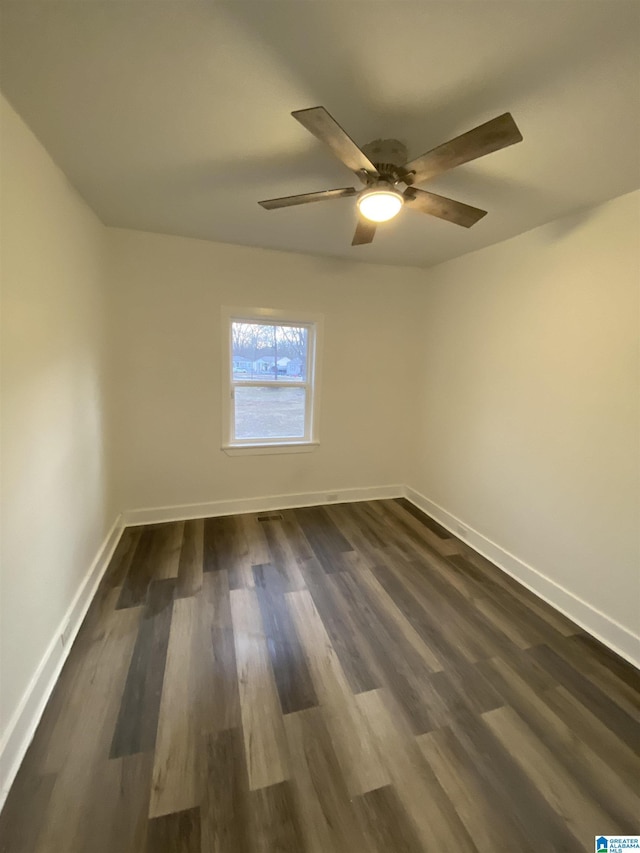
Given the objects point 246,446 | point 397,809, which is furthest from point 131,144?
point 397,809

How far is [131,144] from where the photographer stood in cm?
160

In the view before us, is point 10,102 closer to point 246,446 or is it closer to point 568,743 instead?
point 246,446

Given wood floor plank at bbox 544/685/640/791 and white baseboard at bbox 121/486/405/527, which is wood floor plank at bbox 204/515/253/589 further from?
wood floor plank at bbox 544/685/640/791

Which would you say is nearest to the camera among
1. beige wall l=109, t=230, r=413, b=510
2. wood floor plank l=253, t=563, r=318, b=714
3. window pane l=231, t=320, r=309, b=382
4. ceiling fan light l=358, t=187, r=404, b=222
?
ceiling fan light l=358, t=187, r=404, b=222

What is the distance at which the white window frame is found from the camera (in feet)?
10.4

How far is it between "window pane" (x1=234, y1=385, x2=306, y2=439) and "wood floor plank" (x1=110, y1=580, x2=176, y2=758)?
1609 millimetres

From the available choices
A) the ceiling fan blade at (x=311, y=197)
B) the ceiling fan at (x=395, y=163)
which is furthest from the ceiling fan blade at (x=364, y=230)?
the ceiling fan blade at (x=311, y=197)

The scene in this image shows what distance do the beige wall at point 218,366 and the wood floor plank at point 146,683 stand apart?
4.05ft

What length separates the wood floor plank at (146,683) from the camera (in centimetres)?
144

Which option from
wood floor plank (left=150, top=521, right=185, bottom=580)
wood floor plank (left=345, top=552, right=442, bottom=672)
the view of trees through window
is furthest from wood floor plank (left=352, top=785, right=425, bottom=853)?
the view of trees through window

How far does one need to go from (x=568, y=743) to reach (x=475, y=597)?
91cm

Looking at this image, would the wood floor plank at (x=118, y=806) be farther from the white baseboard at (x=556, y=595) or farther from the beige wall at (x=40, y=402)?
the white baseboard at (x=556, y=595)

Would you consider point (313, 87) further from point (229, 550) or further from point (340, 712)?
point (229, 550)

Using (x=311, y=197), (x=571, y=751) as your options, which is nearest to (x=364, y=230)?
(x=311, y=197)
